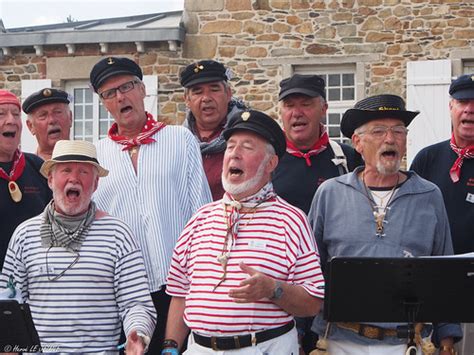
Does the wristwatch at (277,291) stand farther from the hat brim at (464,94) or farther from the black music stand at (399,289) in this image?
the hat brim at (464,94)

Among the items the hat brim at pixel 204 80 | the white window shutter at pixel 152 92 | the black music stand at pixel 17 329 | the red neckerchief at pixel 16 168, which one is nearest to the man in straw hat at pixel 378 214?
the hat brim at pixel 204 80

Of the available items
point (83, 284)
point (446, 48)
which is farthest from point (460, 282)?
point (446, 48)

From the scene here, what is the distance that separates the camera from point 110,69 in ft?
19.1

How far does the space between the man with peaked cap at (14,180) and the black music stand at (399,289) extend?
226cm

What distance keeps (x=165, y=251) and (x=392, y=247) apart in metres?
1.39

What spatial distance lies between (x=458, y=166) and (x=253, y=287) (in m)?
2.11

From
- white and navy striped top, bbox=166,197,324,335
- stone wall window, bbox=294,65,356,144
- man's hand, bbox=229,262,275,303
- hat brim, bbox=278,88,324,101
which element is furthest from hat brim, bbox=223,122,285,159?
stone wall window, bbox=294,65,356,144

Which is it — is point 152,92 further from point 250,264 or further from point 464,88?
point 250,264

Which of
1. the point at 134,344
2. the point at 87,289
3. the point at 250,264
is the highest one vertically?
the point at 250,264

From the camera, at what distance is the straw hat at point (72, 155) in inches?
201

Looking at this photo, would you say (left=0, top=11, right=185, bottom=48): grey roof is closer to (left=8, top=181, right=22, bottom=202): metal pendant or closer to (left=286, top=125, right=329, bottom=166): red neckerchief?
(left=286, top=125, right=329, bottom=166): red neckerchief

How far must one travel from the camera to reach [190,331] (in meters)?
5.09

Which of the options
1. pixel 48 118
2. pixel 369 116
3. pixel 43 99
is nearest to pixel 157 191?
pixel 369 116

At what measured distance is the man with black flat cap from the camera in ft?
18.8
